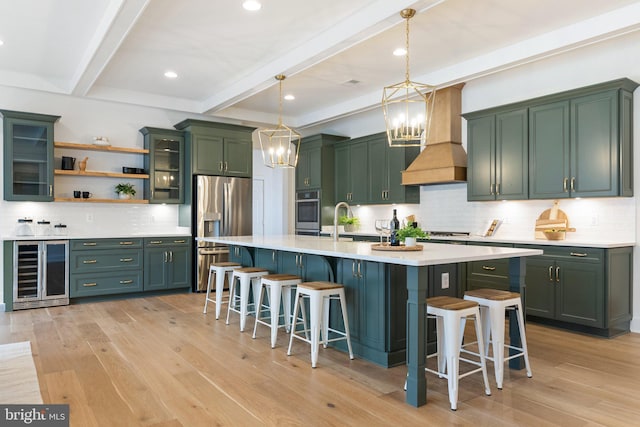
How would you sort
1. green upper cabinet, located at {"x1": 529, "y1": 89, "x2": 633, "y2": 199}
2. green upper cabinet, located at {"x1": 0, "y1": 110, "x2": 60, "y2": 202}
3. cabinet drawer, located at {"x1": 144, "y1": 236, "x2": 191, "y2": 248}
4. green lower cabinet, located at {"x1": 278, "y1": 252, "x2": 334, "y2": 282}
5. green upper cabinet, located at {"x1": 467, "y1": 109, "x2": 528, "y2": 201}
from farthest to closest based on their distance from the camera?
cabinet drawer, located at {"x1": 144, "y1": 236, "x2": 191, "y2": 248}, green upper cabinet, located at {"x1": 0, "y1": 110, "x2": 60, "y2": 202}, green upper cabinet, located at {"x1": 467, "y1": 109, "x2": 528, "y2": 201}, green upper cabinet, located at {"x1": 529, "y1": 89, "x2": 633, "y2": 199}, green lower cabinet, located at {"x1": 278, "y1": 252, "x2": 334, "y2": 282}

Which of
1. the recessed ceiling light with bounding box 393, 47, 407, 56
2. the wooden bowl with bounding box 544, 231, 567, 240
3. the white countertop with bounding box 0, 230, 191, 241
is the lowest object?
the white countertop with bounding box 0, 230, 191, 241

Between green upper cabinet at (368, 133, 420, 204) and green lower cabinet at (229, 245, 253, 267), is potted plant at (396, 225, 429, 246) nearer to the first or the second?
green lower cabinet at (229, 245, 253, 267)

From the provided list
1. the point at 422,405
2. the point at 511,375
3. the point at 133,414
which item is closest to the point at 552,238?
the point at 511,375

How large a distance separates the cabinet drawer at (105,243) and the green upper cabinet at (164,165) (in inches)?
28.2

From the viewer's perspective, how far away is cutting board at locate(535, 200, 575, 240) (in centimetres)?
499

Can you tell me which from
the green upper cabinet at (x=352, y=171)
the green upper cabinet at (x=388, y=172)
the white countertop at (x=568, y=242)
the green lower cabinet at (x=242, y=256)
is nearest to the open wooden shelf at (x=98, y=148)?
the green lower cabinet at (x=242, y=256)

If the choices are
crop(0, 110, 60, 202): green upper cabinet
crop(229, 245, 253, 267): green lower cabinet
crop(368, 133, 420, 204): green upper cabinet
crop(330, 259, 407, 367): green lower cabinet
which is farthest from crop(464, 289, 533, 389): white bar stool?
crop(0, 110, 60, 202): green upper cabinet

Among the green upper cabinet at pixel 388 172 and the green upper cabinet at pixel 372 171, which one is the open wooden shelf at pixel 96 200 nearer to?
the green upper cabinet at pixel 372 171

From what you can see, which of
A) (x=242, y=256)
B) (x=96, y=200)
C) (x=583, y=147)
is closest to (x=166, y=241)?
(x=96, y=200)

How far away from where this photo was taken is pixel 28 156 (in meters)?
5.78

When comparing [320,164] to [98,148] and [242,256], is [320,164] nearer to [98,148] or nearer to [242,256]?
[242,256]

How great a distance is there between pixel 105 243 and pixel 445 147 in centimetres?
467

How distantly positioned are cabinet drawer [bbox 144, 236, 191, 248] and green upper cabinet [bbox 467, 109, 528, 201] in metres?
4.03

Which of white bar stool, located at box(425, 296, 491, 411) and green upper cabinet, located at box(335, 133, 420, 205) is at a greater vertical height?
green upper cabinet, located at box(335, 133, 420, 205)
